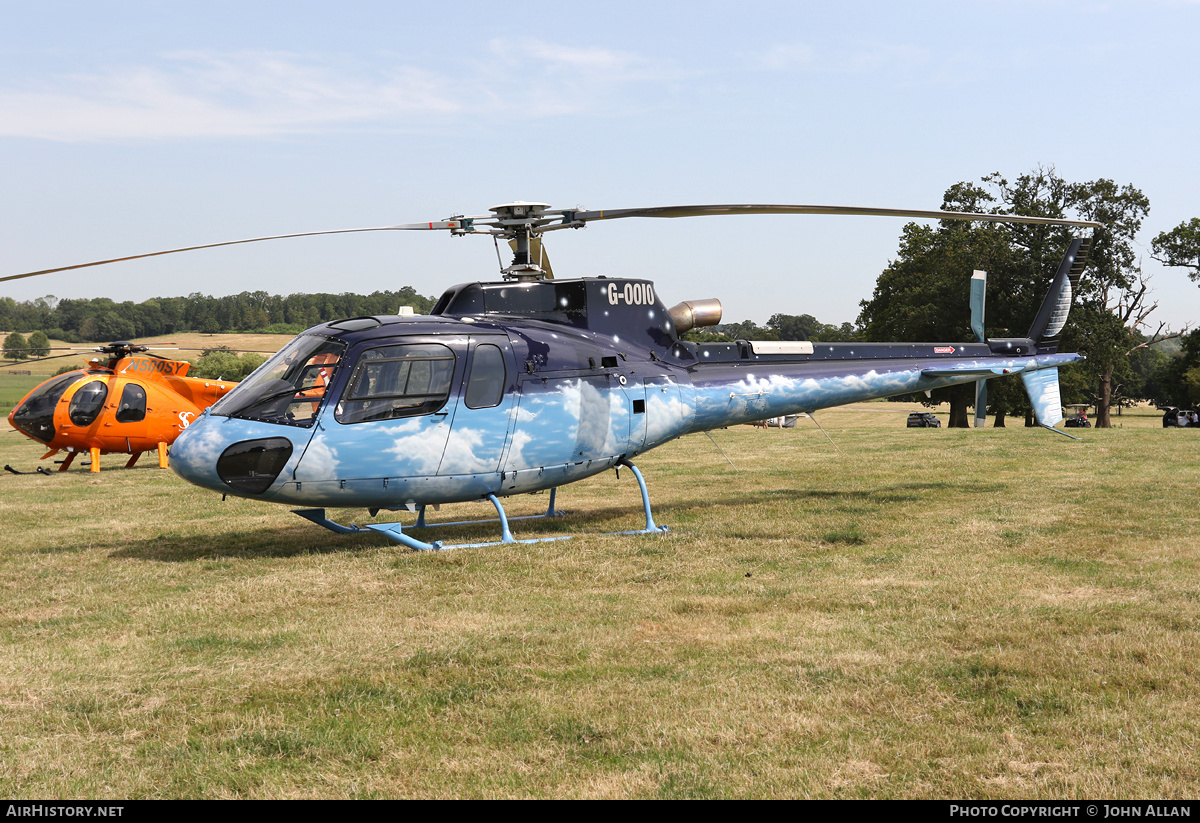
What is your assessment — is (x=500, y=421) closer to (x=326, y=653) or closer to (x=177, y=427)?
(x=326, y=653)

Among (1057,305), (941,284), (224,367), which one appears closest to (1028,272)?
(941,284)

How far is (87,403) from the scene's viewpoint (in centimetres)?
2058

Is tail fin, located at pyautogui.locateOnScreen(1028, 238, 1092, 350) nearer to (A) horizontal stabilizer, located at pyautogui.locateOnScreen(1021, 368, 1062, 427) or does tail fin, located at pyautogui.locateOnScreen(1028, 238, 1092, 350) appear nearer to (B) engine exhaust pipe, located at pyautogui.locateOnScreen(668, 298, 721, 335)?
(A) horizontal stabilizer, located at pyautogui.locateOnScreen(1021, 368, 1062, 427)

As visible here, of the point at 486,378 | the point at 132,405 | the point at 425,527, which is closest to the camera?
the point at 486,378

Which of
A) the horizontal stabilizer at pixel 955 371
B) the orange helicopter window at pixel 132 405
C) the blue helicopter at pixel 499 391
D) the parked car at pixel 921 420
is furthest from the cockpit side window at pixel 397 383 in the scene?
the parked car at pixel 921 420

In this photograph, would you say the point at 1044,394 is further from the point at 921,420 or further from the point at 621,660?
the point at 921,420

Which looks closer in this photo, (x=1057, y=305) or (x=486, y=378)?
(x=486, y=378)

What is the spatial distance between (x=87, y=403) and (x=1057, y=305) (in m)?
19.5

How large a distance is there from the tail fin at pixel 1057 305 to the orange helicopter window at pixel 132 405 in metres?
18.3

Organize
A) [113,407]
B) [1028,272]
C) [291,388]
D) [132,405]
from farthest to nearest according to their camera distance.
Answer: [1028,272], [132,405], [113,407], [291,388]

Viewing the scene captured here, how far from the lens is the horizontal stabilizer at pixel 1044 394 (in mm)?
15391

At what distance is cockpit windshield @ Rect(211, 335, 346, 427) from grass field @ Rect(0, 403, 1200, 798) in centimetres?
158

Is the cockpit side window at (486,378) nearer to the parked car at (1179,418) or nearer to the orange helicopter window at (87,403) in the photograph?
the orange helicopter window at (87,403)
